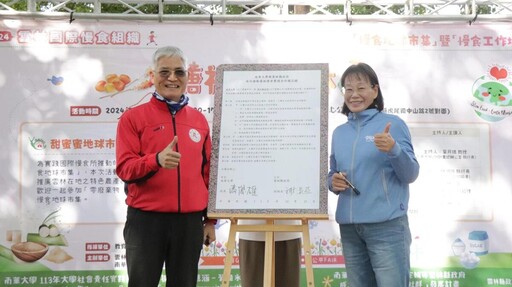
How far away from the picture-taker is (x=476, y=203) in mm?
4348

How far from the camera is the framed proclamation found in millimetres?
2869

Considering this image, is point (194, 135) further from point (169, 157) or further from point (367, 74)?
point (367, 74)

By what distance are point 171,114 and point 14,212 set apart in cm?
193

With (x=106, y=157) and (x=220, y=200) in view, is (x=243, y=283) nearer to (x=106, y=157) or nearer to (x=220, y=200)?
(x=220, y=200)

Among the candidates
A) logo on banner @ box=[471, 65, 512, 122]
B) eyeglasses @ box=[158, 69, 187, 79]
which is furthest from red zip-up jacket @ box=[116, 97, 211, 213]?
logo on banner @ box=[471, 65, 512, 122]

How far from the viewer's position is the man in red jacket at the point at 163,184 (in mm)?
2777

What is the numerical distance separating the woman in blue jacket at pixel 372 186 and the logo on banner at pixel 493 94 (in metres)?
1.71

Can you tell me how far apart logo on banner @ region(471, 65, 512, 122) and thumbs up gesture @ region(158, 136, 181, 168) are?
250 cm

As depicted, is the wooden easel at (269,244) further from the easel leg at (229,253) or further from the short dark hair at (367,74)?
the short dark hair at (367,74)

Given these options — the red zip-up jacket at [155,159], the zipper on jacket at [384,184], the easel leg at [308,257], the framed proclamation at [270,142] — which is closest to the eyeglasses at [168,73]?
the red zip-up jacket at [155,159]

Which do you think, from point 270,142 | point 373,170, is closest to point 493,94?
point 373,170

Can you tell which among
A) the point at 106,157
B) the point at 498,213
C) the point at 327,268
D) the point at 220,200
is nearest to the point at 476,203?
the point at 498,213

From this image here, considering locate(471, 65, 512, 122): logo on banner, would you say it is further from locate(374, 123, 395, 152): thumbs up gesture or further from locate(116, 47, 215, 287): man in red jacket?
locate(116, 47, 215, 287): man in red jacket

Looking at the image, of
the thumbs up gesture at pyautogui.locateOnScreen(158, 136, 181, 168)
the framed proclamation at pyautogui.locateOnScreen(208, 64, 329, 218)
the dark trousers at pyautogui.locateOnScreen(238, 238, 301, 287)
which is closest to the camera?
the thumbs up gesture at pyautogui.locateOnScreen(158, 136, 181, 168)
